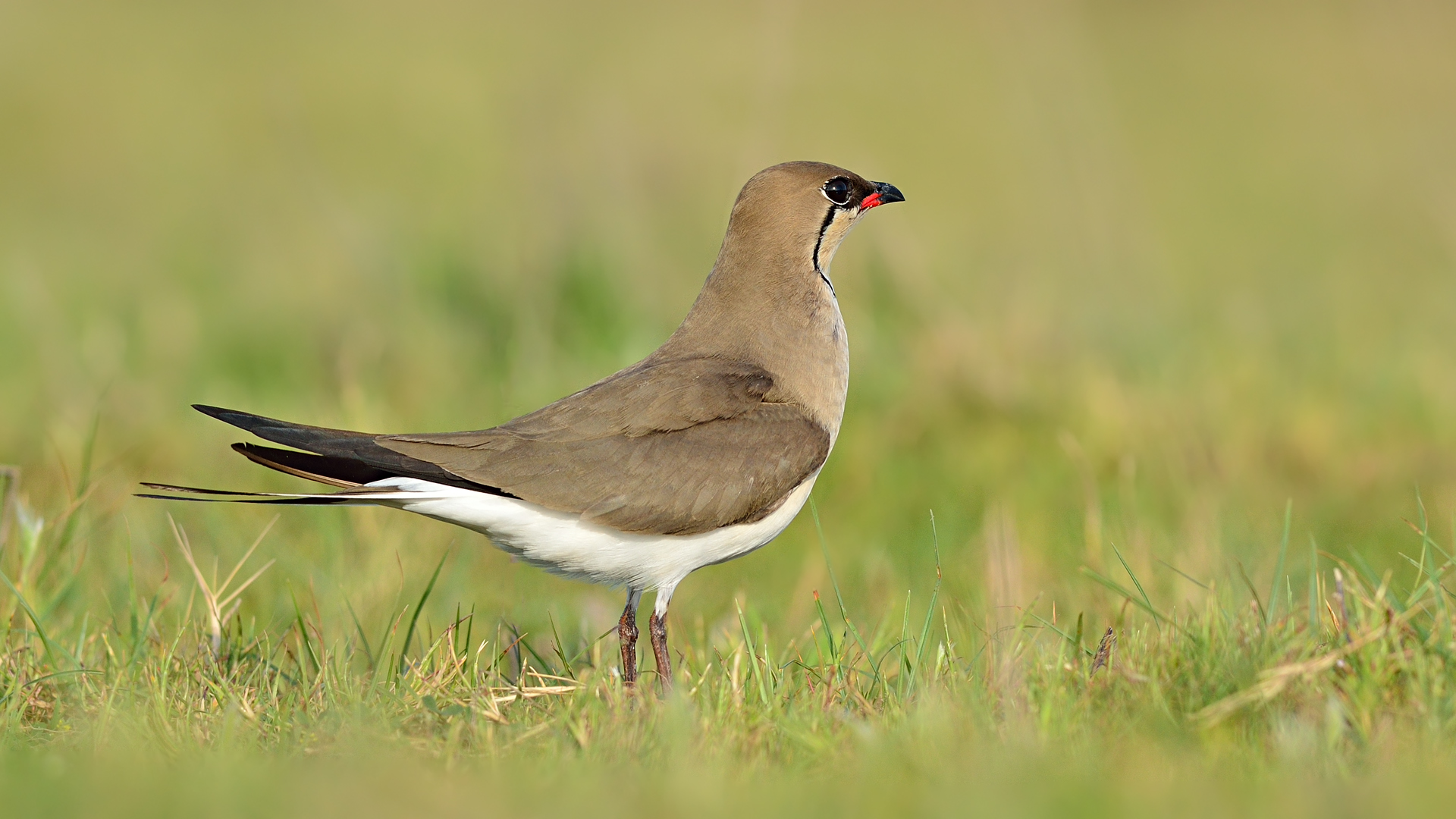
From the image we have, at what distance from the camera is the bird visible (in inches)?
166

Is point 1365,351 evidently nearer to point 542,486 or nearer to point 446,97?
point 542,486

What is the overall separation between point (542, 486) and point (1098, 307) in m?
4.97

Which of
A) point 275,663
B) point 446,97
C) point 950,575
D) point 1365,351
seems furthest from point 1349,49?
point 275,663

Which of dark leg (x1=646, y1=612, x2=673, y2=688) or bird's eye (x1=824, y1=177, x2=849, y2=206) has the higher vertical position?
bird's eye (x1=824, y1=177, x2=849, y2=206)

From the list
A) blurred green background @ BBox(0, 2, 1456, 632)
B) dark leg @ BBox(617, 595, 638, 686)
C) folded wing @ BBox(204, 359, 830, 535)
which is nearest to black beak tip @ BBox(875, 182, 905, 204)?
folded wing @ BBox(204, 359, 830, 535)

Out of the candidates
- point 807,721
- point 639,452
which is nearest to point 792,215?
point 639,452

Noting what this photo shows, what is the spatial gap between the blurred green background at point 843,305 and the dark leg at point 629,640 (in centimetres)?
113

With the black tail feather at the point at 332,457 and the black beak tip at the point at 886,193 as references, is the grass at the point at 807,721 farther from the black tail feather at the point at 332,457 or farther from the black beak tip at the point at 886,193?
the black beak tip at the point at 886,193

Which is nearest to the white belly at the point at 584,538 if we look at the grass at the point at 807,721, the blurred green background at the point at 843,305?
the grass at the point at 807,721

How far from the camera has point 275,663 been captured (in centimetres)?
436

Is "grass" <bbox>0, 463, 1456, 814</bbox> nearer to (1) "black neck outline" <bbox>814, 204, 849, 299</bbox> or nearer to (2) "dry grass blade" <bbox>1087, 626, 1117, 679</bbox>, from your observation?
(2) "dry grass blade" <bbox>1087, 626, 1117, 679</bbox>

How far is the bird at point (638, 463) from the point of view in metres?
4.22

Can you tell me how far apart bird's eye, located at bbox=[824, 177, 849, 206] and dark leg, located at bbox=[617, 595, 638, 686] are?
5.02 feet

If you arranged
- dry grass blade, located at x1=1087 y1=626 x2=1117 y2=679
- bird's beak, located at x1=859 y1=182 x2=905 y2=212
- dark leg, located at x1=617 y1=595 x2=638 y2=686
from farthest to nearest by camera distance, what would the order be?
bird's beak, located at x1=859 y1=182 x2=905 y2=212, dark leg, located at x1=617 y1=595 x2=638 y2=686, dry grass blade, located at x1=1087 y1=626 x2=1117 y2=679
